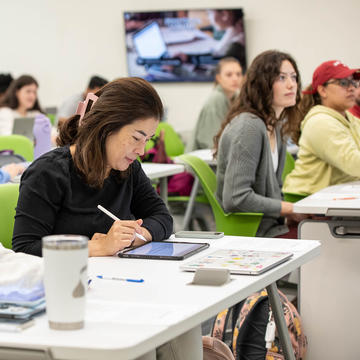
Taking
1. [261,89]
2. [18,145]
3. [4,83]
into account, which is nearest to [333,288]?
[261,89]

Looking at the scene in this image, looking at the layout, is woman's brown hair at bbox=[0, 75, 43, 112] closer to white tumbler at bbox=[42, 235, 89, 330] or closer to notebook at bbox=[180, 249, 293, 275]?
notebook at bbox=[180, 249, 293, 275]

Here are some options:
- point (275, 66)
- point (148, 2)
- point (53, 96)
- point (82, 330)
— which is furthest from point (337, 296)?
point (53, 96)

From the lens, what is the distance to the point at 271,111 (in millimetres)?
3441

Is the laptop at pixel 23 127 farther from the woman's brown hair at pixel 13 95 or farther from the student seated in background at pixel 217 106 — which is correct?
the woman's brown hair at pixel 13 95

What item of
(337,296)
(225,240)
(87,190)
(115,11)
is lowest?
(337,296)

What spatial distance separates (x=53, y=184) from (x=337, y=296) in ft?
4.52

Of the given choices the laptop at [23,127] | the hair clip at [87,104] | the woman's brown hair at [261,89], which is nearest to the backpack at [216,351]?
the hair clip at [87,104]

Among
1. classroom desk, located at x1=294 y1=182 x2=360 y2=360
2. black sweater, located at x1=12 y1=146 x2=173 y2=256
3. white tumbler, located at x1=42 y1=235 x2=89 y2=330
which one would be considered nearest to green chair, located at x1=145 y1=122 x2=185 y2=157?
classroom desk, located at x1=294 y1=182 x2=360 y2=360

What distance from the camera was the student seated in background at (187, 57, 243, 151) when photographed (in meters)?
5.96

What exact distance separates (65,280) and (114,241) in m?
0.74

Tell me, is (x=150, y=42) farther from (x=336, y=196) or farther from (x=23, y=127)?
(x=336, y=196)

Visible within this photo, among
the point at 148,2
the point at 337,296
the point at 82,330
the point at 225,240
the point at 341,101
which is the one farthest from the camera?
the point at 148,2

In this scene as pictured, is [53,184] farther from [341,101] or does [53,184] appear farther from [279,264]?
[341,101]

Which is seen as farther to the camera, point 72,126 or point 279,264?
point 72,126
